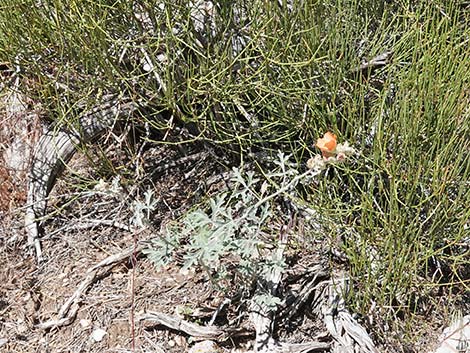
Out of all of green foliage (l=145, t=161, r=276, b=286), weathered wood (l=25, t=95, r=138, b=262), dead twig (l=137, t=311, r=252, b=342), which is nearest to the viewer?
green foliage (l=145, t=161, r=276, b=286)

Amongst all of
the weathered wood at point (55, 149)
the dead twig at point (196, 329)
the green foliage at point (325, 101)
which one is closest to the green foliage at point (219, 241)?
the green foliage at point (325, 101)

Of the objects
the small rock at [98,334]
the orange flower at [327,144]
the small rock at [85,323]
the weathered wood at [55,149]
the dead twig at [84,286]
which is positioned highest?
the weathered wood at [55,149]

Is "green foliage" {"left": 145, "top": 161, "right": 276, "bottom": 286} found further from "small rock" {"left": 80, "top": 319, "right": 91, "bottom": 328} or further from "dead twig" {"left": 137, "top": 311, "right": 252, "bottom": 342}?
"small rock" {"left": 80, "top": 319, "right": 91, "bottom": 328}

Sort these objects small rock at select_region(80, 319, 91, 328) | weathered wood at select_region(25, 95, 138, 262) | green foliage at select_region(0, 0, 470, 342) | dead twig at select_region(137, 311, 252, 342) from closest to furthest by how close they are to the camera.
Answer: green foliage at select_region(0, 0, 470, 342)
dead twig at select_region(137, 311, 252, 342)
small rock at select_region(80, 319, 91, 328)
weathered wood at select_region(25, 95, 138, 262)

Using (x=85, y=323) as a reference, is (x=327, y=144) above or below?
above

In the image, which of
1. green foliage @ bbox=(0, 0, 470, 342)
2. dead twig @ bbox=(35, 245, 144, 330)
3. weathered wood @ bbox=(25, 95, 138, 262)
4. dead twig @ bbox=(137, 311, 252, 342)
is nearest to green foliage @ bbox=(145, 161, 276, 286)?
green foliage @ bbox=(0, 0, 470, 342)

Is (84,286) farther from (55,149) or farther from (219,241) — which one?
(219,241)

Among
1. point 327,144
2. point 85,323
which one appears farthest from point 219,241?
point 85,323

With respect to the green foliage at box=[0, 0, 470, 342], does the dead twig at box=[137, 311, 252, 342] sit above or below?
below

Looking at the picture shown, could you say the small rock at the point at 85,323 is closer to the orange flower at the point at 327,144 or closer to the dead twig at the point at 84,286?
the dead twig at the point at 84,286

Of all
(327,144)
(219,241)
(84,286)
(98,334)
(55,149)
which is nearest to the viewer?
(327,144)

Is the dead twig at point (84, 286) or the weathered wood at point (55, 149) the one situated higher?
the weathered wood at point (55, 149)

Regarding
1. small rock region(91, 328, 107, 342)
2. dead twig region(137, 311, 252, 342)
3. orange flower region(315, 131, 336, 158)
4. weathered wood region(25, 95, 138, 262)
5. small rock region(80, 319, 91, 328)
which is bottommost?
dead twig region(137, 311, 252, 342)

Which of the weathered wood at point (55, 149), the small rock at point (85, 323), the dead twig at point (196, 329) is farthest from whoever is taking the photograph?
the weathered wood at point (55, 149)
